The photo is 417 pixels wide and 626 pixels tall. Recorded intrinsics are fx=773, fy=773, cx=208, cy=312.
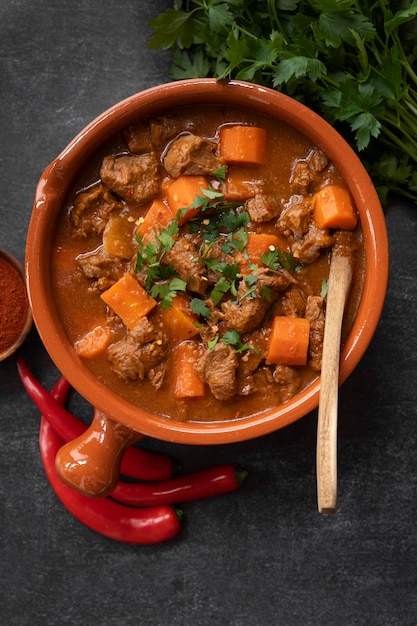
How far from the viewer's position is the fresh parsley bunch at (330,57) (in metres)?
3.61

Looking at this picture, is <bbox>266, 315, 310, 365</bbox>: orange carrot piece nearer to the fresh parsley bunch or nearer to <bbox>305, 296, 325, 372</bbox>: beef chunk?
<bbox>305, 296, 325, 372</bbox>: beef chunk

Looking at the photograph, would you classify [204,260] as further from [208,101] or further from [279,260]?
[208,101]

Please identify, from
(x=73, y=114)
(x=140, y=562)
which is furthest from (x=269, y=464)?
(x=73, y=114)

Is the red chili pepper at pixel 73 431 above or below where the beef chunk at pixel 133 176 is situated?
below

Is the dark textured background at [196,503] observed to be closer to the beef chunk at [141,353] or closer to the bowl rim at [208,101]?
the bowl rim at [208,101]

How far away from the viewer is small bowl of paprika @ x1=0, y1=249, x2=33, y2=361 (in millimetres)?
4129

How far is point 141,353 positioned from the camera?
3561 mm

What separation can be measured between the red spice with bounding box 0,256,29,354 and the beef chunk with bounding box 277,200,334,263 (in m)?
1.48

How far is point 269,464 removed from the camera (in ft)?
14.2

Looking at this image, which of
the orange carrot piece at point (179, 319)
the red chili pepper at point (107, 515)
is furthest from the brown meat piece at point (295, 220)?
the red chili pepper at point (107, 515)

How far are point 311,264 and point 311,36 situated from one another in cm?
115

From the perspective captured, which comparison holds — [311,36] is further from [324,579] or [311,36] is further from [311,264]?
[324,579]

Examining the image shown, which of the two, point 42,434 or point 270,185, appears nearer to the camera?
point 270,185

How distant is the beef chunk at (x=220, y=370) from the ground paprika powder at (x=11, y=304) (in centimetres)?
114
